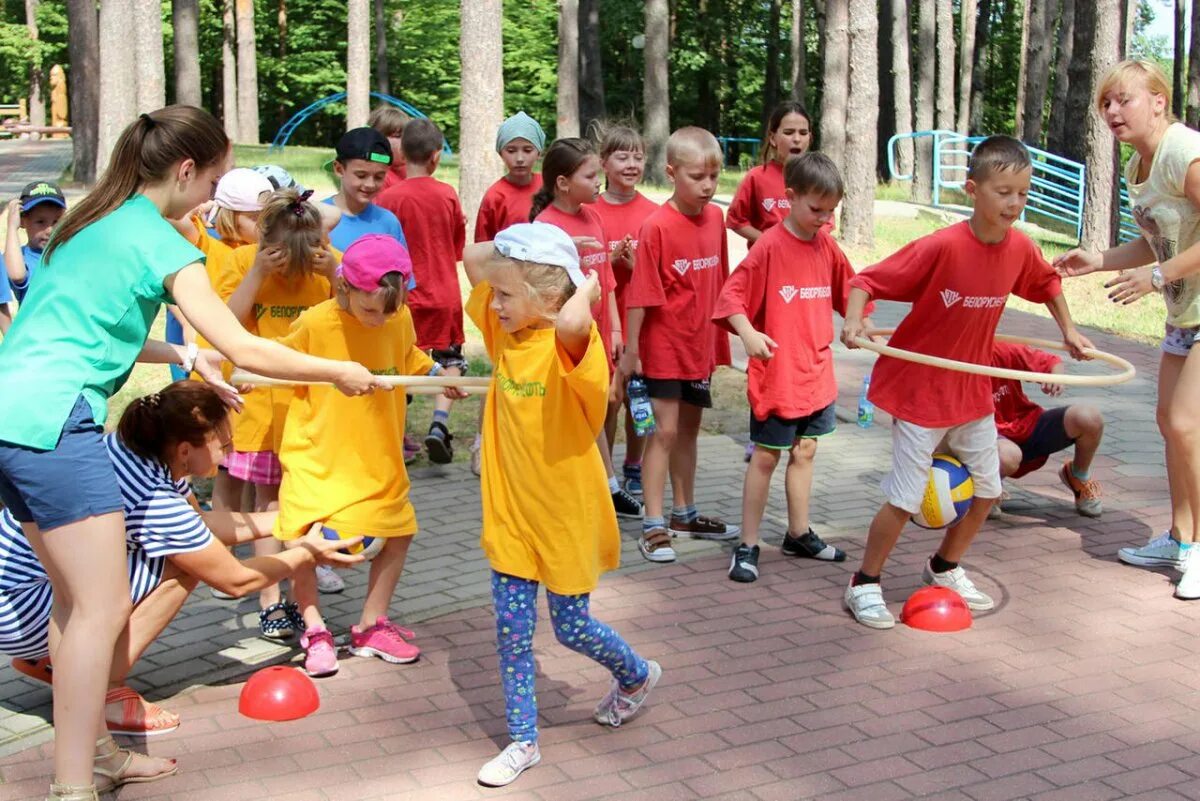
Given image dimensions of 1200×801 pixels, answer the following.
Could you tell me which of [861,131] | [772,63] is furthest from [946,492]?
[772,63]

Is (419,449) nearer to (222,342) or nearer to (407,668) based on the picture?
(407,668)

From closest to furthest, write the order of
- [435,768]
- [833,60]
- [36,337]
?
1. [36,337]
2. [435,768]
3. [833,60]

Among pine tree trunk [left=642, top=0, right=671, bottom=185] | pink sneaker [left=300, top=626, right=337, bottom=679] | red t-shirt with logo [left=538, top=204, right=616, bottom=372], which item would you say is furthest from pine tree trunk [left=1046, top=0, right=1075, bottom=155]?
pink sneaker [left=300, top=626, right=337, bottom=679]

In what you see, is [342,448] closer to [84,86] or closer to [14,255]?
[14,255]

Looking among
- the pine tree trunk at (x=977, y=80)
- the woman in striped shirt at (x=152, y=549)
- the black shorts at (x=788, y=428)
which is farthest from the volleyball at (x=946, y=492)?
the pine tree trunk at (x=977, y=80)

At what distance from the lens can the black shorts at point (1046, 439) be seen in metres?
7.60

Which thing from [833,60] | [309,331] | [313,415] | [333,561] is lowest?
[333,561]

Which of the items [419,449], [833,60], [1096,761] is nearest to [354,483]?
[1096,761]

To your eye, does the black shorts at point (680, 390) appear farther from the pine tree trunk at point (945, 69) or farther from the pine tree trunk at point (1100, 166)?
the pine tree trunk at point (945, 69)

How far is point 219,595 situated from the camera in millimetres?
6301

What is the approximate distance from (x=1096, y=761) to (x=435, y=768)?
7.59ft

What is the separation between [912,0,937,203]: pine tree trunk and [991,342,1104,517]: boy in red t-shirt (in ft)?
70.8

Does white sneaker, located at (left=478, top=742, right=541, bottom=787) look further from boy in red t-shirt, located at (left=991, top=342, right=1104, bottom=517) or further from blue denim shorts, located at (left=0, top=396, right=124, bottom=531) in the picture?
boy in red t-shirt, located at (left=991, top=342, right=1104, bottom=517)

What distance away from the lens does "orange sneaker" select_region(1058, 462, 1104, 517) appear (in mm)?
7688
